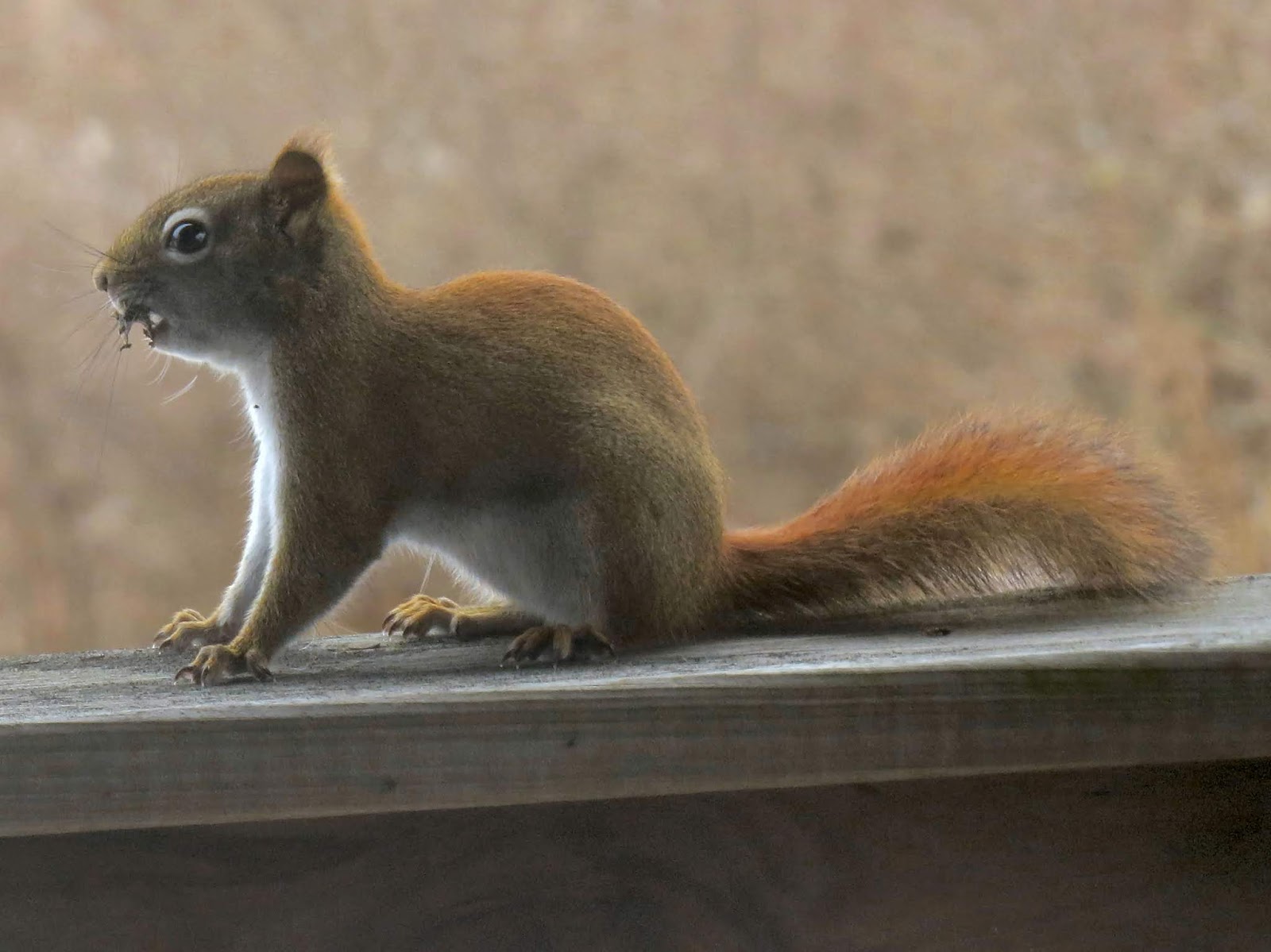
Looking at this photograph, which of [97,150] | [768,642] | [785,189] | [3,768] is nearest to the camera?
[3,768]

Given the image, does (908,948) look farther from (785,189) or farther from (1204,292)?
(1204,292)

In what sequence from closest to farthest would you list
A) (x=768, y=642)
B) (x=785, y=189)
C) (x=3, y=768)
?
1. (x=3, y=768)
2. (x=768, y=642)
3. (x=785, y=189)

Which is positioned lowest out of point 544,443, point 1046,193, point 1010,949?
point 1010,949

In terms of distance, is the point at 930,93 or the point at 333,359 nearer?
the point at 333,359

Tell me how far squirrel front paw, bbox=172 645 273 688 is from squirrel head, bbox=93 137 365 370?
0.25m

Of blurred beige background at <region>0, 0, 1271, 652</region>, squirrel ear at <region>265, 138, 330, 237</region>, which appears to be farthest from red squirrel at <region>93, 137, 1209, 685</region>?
blurred beige background at <region>0, 0, 1271, 652</region>

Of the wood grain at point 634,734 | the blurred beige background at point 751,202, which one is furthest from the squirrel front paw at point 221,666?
the blurred beige background at point 751,202

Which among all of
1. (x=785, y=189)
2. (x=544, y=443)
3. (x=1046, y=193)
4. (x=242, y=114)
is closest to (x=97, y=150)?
(x=242, y=114)

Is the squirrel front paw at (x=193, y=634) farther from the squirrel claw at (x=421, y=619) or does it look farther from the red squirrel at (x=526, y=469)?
the squirrel claw at (x=421, y=619)

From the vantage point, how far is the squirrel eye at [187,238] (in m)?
1.12

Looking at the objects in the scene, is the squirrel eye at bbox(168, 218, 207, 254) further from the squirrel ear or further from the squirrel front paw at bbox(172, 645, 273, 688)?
the squirrel front paw at bbox(172, 645, 273, 688)

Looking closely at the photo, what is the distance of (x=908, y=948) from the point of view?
0.81 m

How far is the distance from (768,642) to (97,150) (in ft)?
4.28

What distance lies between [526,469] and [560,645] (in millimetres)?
140
